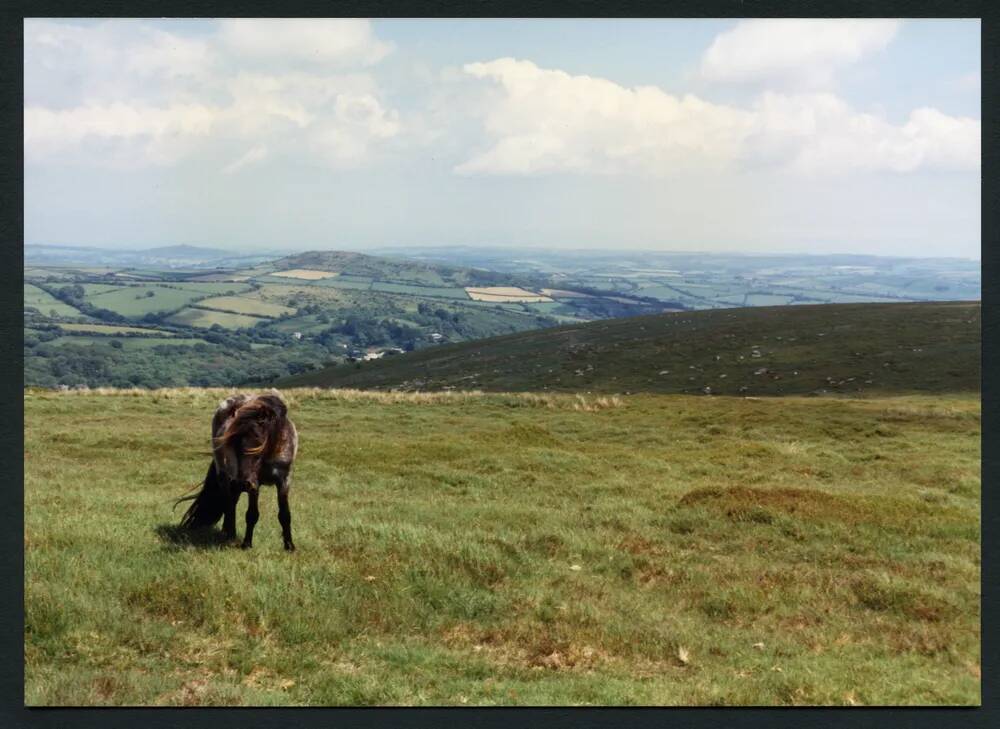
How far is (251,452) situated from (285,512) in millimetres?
1361

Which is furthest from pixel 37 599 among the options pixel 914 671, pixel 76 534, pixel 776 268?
pixel 776 268

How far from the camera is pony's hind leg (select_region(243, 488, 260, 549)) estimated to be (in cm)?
A: 1172

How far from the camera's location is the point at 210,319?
376ft

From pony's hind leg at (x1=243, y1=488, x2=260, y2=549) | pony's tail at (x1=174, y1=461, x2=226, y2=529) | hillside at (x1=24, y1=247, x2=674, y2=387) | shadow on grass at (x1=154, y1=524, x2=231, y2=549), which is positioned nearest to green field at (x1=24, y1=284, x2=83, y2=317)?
hillside at (x1=24, y1=247, x2=674, y2=387)

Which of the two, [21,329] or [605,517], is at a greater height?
[21,329]

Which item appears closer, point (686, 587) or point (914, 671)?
point (914, 671)

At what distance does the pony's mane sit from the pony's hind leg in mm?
641

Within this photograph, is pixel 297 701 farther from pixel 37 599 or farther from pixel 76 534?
pixel 76 534

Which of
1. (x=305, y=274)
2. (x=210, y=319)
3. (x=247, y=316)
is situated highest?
(x=305, y=274)

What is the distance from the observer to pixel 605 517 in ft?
58.5

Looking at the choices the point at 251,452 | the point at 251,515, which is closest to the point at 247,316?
the point at 251,515

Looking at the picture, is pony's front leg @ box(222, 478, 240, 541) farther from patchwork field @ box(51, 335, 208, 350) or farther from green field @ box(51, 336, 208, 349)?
green field @ box(51, 336, 208, 349)

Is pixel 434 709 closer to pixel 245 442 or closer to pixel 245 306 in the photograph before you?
pixel 245 442

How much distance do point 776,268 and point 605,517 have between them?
429ft
